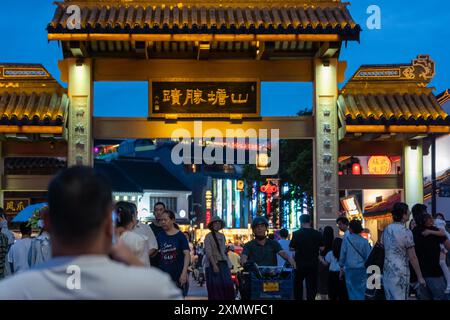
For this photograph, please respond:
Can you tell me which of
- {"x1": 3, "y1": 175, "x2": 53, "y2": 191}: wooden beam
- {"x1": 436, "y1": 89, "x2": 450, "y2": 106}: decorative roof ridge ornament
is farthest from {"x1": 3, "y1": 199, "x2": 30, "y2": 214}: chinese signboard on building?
{"x1": 436, "y1": 89, "x2": 450, "y2": 106}: decorative roof ridge ornament

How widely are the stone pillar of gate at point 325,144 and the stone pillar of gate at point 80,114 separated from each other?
4946 millimetres

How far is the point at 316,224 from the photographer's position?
18.4m

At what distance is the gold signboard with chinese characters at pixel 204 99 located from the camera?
727 inches

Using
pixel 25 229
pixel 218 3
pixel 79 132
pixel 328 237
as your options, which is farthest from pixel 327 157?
pixel 25 229

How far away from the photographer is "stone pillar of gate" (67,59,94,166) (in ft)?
60.0

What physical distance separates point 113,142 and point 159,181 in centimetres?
970

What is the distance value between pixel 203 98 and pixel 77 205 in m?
15.5

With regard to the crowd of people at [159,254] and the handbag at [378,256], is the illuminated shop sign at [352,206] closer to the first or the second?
the crowd of people at [159,254]

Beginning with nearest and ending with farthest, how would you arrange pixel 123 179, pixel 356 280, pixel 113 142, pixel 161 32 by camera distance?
1. pixel 356 280
2. pixel 161 32
3. pixel 123 179
4. pixel 113 142

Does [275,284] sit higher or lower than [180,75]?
lower

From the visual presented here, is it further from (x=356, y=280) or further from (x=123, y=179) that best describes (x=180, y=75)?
(x=123, y=179)

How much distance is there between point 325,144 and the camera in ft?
60.7

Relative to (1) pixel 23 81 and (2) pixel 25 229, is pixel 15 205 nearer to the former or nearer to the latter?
(1) pixel 23 81
